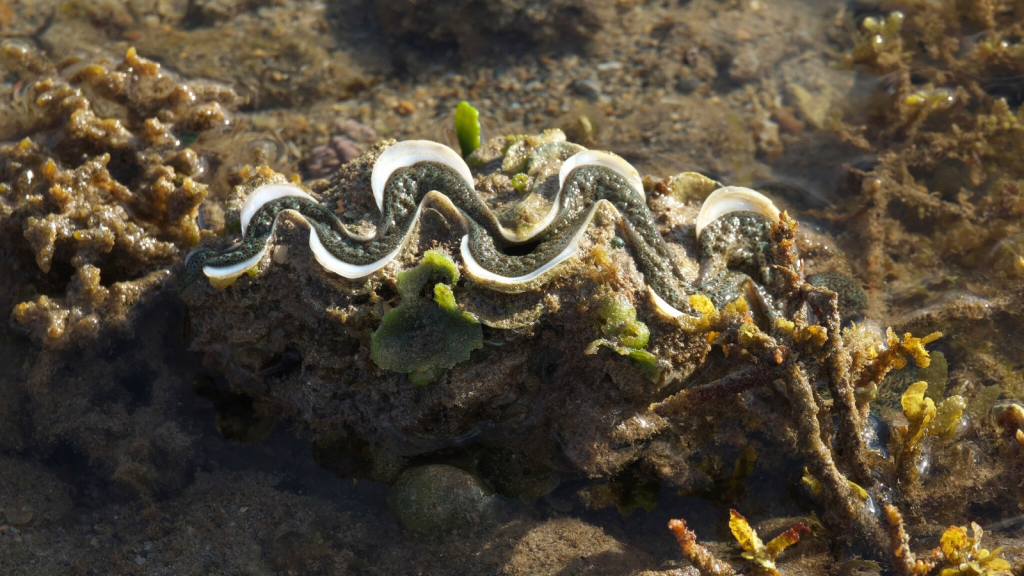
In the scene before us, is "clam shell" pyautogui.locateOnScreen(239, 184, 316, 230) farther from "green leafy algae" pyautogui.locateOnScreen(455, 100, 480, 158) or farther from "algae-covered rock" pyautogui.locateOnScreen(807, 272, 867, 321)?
"algae-covered rock" pyautogui.locateOnScreen(807, 272, 867, 321)

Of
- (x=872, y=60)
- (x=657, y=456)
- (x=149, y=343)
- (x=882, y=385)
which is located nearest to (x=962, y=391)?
(x=882, y=385)

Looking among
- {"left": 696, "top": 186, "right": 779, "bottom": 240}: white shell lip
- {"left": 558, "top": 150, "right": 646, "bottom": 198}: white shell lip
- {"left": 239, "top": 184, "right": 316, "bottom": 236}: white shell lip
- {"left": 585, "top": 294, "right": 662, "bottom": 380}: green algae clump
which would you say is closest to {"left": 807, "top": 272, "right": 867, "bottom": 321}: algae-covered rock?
{"left": 696, "top": 186, "right": 779, "bottom": 240}: white shell lip

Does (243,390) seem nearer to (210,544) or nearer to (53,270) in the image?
(210,544)

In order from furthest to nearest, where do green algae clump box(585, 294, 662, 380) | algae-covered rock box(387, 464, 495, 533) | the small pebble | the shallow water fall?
the small pebble → the shallow water → algae-covered rock box(387, 464, 495, 533) → green algae clump box(585, 294, 662, 380)

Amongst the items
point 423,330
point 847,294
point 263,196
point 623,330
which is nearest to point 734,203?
point 847,294

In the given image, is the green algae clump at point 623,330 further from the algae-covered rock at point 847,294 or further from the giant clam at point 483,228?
the algae-covered rock at point 847,294

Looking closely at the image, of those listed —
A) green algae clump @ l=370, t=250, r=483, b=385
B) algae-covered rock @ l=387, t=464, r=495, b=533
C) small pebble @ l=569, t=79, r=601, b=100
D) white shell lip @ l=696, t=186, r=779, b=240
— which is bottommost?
algae-covered rock @ l=387, t=464, r=495, b=533
